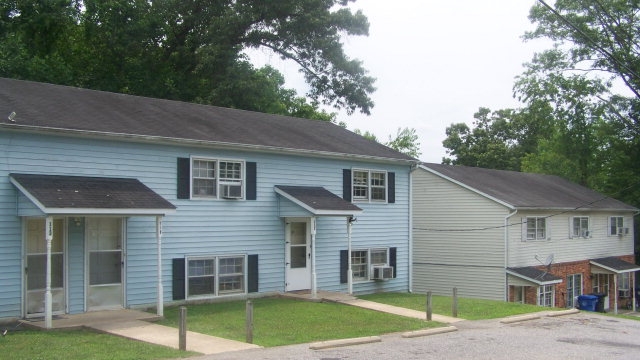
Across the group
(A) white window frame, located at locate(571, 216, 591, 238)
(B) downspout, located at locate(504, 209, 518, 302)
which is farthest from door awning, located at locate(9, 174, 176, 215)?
(A) white window frame, located at locate(571, 216, 591, 238)

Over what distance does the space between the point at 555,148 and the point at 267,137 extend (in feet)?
97.5

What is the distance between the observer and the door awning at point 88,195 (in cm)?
1432

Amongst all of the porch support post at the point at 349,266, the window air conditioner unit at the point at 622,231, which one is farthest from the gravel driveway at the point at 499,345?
the window air conditioner unit at the point at 622,231

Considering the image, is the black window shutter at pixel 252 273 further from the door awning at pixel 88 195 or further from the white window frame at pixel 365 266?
the white window frame at pixel 365 266

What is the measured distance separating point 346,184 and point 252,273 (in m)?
4.73

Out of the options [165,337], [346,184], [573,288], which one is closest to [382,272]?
[346,184]

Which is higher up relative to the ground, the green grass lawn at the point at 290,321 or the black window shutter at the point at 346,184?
the black window shutter at the point at 346,184

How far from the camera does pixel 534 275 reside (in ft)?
87.6

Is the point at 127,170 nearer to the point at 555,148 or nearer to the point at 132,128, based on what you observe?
the point at 132,128

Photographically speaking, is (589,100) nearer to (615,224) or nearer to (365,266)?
(615,224)

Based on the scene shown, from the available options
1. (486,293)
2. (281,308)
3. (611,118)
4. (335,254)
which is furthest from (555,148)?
(281,308)

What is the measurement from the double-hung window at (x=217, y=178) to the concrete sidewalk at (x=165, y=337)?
15.2 ft

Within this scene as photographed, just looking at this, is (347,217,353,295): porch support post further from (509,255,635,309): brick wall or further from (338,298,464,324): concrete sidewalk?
(509,255,635,309): brick wall

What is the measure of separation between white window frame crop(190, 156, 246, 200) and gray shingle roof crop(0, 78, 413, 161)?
60 centimetres
